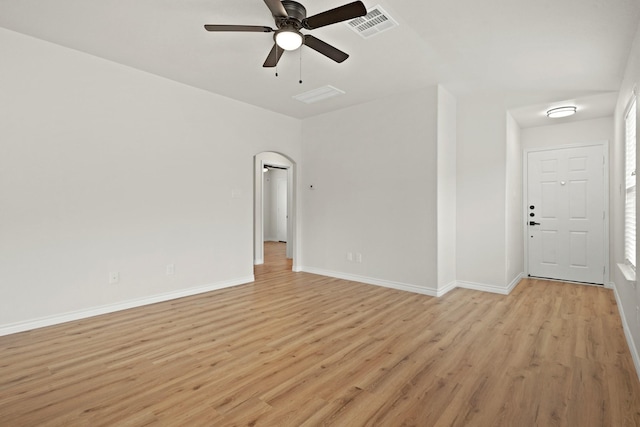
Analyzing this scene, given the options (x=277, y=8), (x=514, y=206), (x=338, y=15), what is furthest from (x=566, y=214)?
(x=277, y=8)

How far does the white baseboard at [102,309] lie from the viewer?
3039 mm

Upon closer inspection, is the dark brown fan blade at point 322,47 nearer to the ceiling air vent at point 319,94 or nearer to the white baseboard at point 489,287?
the ceiling air vent at point 319,94

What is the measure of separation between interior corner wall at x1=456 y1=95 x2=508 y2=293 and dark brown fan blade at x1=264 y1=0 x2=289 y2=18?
3.38 meters

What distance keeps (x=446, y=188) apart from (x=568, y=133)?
2.29m

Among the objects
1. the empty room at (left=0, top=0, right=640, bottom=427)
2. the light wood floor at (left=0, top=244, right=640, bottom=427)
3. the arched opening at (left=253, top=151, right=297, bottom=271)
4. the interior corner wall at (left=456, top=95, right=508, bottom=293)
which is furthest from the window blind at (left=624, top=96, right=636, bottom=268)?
the arched opening at (left=253, top=151, right=297, bottom=271)

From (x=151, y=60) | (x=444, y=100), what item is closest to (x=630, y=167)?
(x=444, y=100)

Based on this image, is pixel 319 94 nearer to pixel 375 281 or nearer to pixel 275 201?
pixel 375 281

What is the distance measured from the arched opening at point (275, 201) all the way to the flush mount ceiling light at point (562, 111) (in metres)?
3.99

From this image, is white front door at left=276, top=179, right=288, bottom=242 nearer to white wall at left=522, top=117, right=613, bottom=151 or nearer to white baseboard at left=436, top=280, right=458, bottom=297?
white baseboard at left=436, top=280, right=458, bottom=297

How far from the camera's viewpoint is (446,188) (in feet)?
14.9

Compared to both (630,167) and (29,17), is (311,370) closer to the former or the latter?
(630,167)

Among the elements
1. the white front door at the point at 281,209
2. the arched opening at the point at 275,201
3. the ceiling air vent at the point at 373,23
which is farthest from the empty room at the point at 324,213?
the white front door at the point at 281,209

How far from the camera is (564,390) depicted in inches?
82.0

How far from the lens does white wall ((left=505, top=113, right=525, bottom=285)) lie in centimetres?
449
